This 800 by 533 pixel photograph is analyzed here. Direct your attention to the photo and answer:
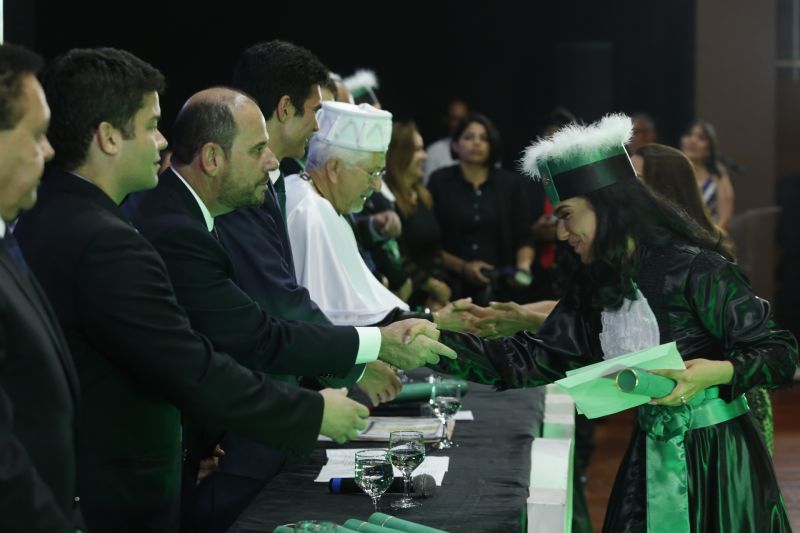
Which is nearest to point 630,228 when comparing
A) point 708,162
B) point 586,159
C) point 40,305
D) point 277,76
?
point 586,159

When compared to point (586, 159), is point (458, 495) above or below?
below

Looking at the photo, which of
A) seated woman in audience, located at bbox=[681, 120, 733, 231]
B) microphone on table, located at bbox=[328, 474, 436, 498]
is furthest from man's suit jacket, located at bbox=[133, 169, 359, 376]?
seated woman in audience, located at bbox=[681, 120, 733, 231]

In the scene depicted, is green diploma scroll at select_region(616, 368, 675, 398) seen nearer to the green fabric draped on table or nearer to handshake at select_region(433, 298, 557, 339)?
the green fabric draped on table

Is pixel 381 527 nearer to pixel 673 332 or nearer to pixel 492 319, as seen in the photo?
pixel 673 332

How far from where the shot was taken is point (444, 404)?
2.98 metres

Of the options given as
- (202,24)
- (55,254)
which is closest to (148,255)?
(55,254)

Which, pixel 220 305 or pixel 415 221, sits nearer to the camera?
pixel 220 305

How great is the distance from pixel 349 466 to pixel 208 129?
32.6 inches

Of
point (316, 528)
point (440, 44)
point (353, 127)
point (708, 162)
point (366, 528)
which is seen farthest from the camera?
point (440, 44)

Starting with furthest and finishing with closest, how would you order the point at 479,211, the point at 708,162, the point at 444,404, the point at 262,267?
the point at 708,162, the point at 479,211, the point at 444,404, the point at 262,267

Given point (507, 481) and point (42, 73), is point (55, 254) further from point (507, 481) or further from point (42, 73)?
point (507, 481)

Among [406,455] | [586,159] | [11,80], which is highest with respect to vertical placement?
[11,80]

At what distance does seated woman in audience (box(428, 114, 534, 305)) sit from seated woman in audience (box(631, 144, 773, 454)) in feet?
8.17

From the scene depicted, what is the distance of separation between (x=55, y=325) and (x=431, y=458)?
123 cm
